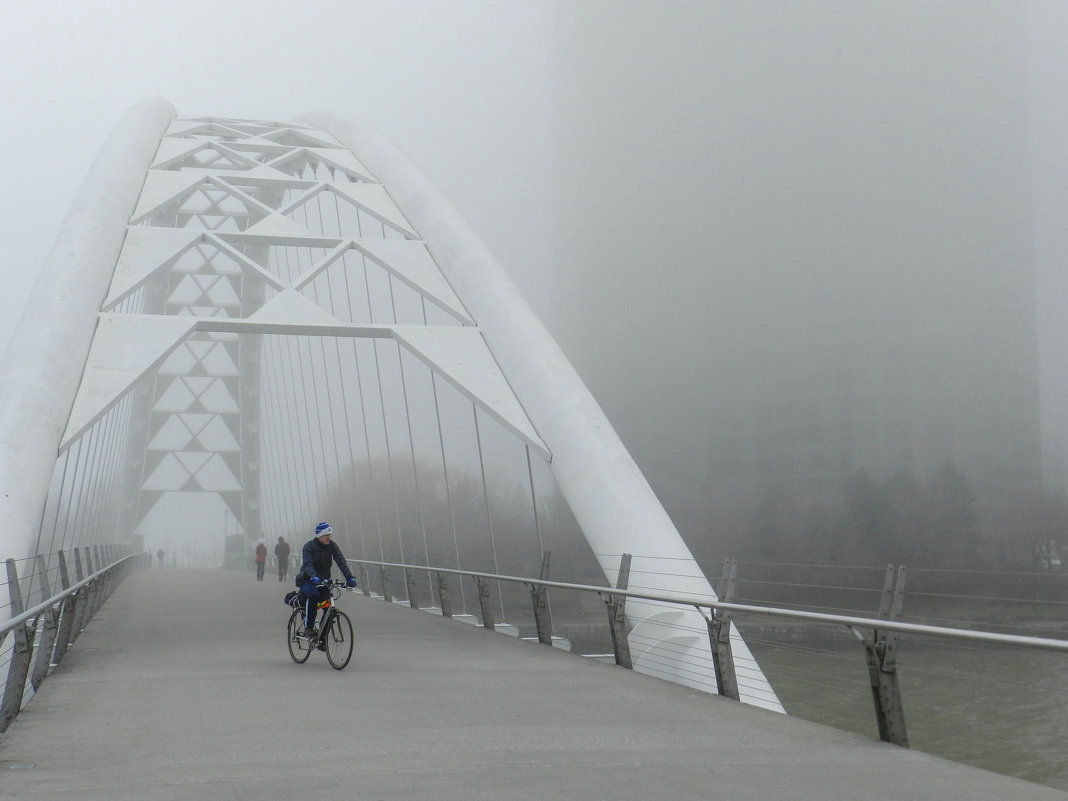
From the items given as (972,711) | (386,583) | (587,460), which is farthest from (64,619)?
(972,711)

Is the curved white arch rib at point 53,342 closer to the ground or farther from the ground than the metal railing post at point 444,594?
farther from the ground

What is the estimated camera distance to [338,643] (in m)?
9.42

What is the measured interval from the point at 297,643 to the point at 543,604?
8.48 feet

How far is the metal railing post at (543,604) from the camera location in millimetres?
11352

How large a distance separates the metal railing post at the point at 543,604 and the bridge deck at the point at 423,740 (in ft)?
3.71

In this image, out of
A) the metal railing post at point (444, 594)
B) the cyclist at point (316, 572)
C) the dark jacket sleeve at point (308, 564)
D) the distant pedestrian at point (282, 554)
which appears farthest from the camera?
the distant pedestrian at point (282, 554)

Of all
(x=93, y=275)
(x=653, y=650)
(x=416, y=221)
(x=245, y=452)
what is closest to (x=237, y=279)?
(x=245, y=452)

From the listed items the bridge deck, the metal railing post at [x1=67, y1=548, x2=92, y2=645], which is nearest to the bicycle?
the bridge deck

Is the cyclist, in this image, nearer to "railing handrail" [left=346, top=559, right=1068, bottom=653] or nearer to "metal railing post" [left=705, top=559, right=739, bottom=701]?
"railing handrail" [left=346, top=559, right=1068, bottom=653]

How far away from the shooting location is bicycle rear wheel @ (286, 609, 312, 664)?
32.3ft

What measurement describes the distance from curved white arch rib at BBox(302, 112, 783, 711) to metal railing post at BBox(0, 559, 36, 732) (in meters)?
4.72

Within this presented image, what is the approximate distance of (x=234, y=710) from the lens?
7.02 metres

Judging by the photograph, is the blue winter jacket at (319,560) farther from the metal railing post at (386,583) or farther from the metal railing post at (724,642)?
the metal railing post at (386,583)

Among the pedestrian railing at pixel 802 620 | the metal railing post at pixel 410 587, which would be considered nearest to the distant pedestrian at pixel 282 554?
the metal railing post at pixel 410 587
